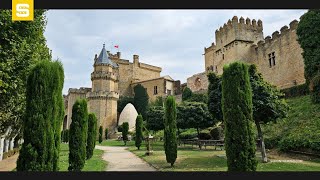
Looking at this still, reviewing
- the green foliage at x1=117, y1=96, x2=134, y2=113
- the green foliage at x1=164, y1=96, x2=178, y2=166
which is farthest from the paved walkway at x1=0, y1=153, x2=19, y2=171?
the green foliage at x1=117, y1=96, x2=134, y2=113

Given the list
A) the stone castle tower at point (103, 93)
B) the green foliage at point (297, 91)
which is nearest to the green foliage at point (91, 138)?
the green foliage at point (297, 91)

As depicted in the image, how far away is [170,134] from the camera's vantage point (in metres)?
14.1

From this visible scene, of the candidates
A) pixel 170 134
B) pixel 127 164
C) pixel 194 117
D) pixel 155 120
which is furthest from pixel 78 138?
pixel 155 120

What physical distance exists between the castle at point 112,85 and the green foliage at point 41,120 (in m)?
35.1

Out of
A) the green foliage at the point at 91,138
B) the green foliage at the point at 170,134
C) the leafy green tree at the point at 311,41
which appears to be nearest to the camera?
the green foliage at the point at 170,134

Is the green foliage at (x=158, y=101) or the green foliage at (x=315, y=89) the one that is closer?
the green foliage at (x=315, y=89)

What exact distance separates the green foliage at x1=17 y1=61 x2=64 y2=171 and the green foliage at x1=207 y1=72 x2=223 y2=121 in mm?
10348

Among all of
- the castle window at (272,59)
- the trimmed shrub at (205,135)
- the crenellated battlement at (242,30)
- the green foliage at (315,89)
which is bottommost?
the trimmed shrub at (205,135)

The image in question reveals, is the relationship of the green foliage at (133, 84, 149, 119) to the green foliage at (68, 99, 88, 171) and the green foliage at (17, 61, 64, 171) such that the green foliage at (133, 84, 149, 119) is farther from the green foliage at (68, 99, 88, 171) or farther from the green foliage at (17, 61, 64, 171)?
the green foliage at (17, 61, 64, 171)

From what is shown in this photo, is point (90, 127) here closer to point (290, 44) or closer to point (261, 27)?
point (290, 44)

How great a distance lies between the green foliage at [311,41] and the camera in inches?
888

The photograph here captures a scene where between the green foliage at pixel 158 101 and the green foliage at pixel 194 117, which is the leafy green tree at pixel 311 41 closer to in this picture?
the green foliage at pixel 194 117

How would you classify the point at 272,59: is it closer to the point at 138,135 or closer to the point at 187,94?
the point at 187,94

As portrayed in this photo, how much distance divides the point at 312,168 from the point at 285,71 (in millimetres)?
25547
